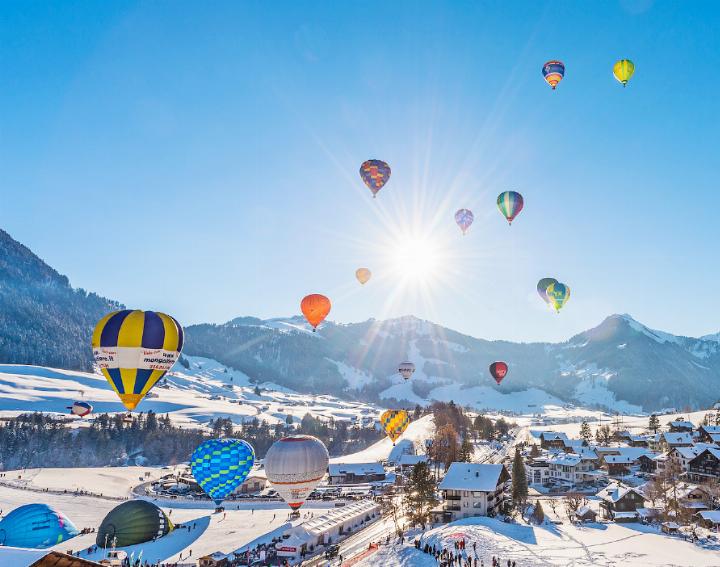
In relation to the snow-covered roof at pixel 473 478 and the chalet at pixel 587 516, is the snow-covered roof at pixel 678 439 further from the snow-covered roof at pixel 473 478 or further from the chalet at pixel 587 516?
the snow-covered roof at pixel 473 478

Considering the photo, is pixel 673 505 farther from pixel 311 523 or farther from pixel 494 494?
pixel 311 523

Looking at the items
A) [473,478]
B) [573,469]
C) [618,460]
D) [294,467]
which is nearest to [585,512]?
[473,478]

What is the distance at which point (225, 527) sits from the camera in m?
44.4

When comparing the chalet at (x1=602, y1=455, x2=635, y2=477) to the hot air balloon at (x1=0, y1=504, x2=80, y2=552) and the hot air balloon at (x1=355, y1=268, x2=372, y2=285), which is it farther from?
the hot air balloon at (x1=0, y1=504, x2=80, y2=552)

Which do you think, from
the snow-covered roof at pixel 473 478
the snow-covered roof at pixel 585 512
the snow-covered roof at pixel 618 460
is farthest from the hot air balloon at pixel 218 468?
the snow-covered roof at pixel 618 460

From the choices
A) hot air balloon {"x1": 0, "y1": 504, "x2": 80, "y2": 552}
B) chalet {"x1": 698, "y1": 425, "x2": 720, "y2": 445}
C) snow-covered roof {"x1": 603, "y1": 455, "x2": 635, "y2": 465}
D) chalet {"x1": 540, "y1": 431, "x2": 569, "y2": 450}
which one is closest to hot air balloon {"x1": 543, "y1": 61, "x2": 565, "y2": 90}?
hot air balloon {"x1": 0, "y1": 504, "x2": 80, "y2": 552}

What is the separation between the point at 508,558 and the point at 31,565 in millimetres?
26941

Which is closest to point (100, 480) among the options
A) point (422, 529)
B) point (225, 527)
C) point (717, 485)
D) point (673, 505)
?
point (225, 527)

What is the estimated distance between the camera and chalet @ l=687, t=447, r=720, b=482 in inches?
2221

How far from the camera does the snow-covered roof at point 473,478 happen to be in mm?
43747

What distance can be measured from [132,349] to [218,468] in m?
15.1

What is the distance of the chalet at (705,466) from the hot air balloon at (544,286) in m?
27.8

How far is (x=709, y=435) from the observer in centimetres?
7838

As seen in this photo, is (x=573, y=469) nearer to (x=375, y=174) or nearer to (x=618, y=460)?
(x=618, y=460)
